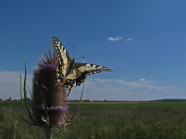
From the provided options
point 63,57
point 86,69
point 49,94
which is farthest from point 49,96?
point 86,69

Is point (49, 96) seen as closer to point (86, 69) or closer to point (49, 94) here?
point (49, 94)

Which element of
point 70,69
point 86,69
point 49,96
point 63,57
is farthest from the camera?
point 86,69

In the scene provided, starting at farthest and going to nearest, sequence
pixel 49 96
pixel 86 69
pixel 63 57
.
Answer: pixel 86 69 < pixel 63 57 < pixel 49 96

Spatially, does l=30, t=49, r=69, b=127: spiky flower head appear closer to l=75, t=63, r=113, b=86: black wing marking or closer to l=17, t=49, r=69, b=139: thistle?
l=17, t=49, r=69, b=139: thistle

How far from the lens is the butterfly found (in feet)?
8.17

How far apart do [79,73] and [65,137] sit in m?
5.47

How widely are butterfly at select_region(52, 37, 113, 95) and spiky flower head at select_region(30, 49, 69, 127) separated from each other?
12 centimetres

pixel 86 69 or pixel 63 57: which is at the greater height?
pixel 63 57

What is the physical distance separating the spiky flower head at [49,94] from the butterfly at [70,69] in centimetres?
12

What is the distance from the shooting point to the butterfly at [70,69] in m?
2.49

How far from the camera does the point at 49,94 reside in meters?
2.20

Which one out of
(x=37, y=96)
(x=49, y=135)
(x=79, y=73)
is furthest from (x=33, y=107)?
(x=79, y=73)

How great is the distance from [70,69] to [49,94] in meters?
0.84

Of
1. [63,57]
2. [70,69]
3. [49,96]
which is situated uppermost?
[63,57]
